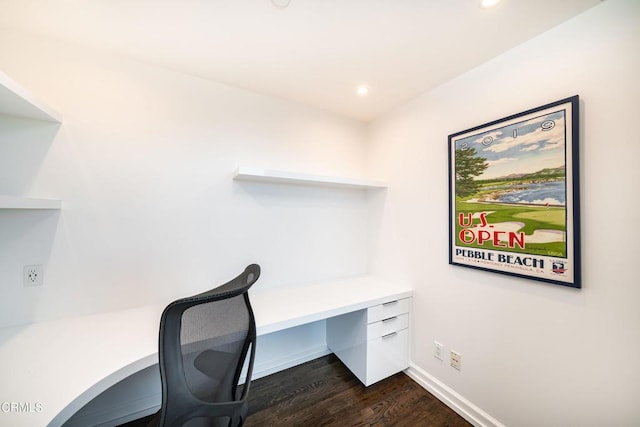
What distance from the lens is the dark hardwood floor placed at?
4.95ft

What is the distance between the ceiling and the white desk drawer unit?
1812 mm

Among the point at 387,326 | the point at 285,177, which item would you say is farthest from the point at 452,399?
the point at 285,177

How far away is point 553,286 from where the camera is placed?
122 cm

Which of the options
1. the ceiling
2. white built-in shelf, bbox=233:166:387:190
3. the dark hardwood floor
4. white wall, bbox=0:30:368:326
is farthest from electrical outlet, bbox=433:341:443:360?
the ceiling

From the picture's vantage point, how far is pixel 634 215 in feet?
3.26

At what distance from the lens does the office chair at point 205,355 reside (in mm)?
714

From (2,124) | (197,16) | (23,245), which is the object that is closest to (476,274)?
(197,16)

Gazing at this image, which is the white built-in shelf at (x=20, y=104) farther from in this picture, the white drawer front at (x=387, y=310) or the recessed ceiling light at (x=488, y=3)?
the white drawer front at (x=387, y=310)

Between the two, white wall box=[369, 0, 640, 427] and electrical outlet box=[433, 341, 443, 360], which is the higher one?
white wall box=[369, 0, 640, 427]

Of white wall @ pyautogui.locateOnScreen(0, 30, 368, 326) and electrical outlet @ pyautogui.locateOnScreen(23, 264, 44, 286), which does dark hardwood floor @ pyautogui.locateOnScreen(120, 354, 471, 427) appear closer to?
white wall @ pyautogui.locateOnScreen(0, 30, 368, 326)

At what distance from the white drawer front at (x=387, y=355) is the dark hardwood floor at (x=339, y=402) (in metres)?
0.09

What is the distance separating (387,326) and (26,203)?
236 centimetres

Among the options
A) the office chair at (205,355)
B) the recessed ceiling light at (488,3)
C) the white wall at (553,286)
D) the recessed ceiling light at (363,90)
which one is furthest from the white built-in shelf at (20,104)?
the white wall at (553,286)

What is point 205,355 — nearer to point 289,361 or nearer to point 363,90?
point 289,361
